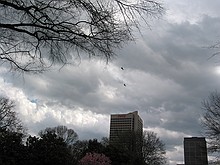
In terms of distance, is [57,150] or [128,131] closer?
[57,150]

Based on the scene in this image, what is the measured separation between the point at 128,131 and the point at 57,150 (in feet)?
77.4

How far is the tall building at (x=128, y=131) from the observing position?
190ft

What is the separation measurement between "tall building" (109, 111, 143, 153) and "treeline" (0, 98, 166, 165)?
118cm

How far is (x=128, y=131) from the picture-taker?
197 feet

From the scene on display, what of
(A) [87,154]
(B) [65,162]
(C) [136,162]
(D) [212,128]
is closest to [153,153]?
(C) [136,162]

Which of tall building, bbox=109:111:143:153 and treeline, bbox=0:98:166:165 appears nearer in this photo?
treeline, bbox=0:98:166:165

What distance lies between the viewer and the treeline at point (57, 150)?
35562 millimetres

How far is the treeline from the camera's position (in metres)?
35.6

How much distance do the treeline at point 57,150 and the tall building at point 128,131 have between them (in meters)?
1.18

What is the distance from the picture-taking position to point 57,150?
3834cm

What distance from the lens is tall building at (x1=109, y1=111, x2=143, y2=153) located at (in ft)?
190

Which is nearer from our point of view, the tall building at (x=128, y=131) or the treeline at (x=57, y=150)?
the treeline at (x=57, y=150)

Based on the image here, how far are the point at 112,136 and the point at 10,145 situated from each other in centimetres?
3176

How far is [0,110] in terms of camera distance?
4300 cm
